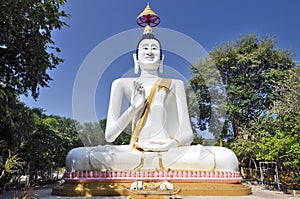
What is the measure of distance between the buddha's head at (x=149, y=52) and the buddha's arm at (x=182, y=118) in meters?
1.03

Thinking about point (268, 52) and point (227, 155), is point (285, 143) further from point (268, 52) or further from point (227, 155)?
point (268, 52)

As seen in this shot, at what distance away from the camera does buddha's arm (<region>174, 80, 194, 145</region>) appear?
8598 mm

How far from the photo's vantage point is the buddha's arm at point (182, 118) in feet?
28.2

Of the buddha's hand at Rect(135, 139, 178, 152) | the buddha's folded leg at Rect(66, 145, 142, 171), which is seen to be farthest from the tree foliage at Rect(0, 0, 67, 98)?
the buddha's hand at Rect(135, 139, 178, 152)

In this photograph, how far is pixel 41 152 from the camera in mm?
12312

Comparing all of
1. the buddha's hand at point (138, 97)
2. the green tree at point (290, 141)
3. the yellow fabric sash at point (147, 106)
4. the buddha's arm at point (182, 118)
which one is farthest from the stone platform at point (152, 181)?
the green tree at point (290, 141)

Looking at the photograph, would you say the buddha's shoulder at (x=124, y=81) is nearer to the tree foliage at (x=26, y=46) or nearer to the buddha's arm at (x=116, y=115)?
the buddha's arm at (x=116, y=115)

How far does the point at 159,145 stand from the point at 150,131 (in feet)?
2.22

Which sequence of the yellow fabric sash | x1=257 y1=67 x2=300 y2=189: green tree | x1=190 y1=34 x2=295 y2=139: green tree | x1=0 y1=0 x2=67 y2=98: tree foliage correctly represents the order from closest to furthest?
x1=0 y1=0 x2=67 y2=98: tree foliage < the yellow fabric sash < x1=257 y1=67 x2=300 y2=189: green tree < x1=190 y1=34 x2=295 y2=139: green tree

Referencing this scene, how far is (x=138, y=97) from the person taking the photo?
8656mm

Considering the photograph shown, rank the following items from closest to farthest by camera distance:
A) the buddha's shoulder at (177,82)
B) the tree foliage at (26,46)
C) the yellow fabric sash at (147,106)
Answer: the tree foliage at (26,46)
the yellow fabric sash at (147,106)
the buddha's shoulder at (177,82)

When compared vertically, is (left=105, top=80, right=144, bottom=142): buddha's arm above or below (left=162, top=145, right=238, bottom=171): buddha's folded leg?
above

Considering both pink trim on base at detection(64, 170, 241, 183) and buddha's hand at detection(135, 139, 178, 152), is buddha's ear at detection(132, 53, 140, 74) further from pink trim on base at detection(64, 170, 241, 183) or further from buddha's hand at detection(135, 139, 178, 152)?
pink trim on base at detection(64, 170, 241, 183)

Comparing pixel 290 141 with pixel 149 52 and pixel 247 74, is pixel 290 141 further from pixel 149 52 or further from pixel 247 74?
pixel 247 74
